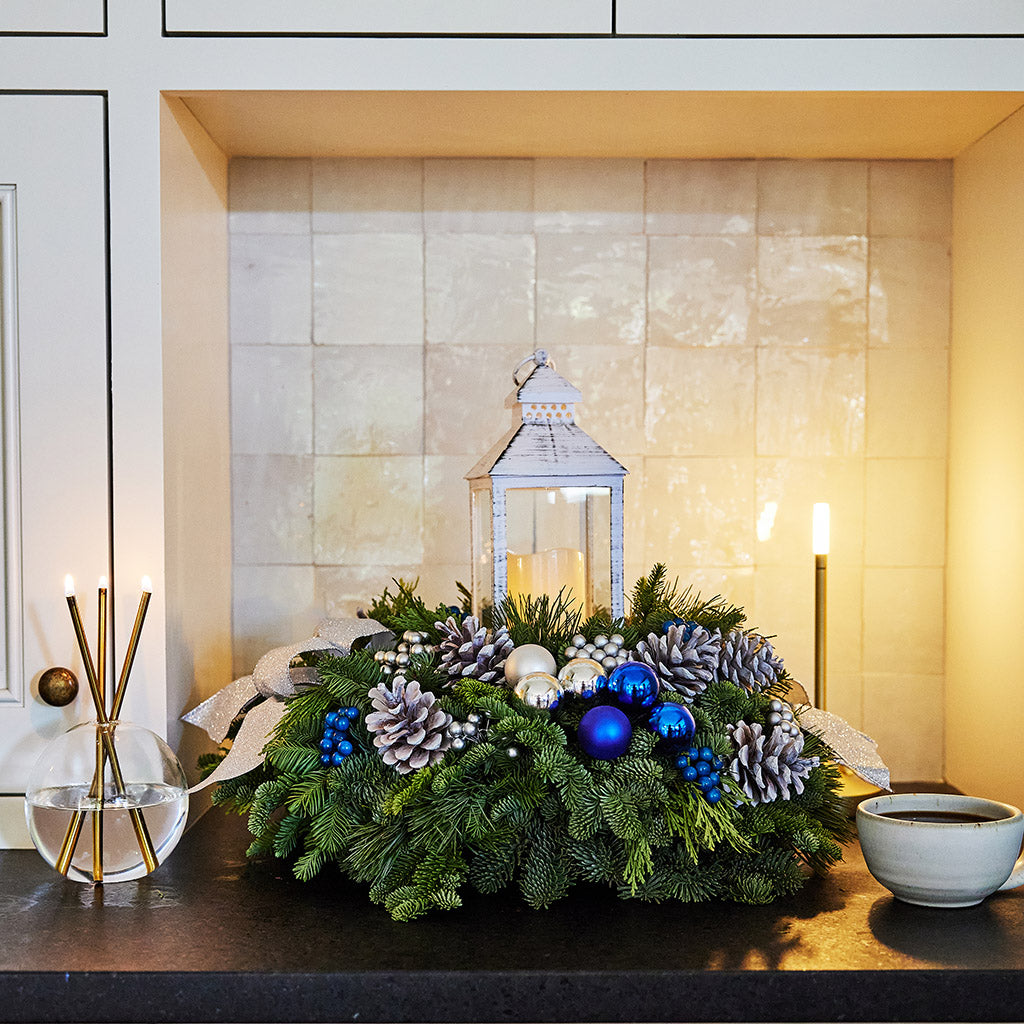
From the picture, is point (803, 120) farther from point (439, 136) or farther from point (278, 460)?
point (278, 460)

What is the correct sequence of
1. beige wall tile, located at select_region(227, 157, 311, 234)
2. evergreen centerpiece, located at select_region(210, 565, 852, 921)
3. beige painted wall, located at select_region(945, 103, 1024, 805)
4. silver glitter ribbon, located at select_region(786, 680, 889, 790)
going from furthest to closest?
beige wall tile, located at select_region(227, 157, 311, 234) → beige painted wall, located at select_region(945, 103, 1024, 805) → silver glitter ribbon, located at select_region(786, 680, 889, 790) → evergreen centerpiece, located at select_region(210, 565, 852, 921)

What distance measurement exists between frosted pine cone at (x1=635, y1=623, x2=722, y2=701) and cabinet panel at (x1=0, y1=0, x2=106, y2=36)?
74 centimetres

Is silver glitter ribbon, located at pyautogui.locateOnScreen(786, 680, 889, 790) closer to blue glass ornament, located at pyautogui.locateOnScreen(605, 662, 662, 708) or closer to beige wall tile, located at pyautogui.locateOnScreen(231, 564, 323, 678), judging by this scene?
blue glass ornament, located at pyautogui.locateOnScreen(605, 662, 662, 708)

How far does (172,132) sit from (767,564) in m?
0.82

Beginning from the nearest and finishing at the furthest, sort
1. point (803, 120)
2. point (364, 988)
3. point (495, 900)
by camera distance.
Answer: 1. point (364, 988)
2. point (495, 900)
3. point (803, 120)

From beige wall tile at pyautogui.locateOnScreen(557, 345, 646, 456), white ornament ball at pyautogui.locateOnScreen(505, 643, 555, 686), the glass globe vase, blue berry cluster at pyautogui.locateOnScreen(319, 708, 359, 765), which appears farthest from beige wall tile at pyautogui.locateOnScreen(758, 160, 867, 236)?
the glass globe vase

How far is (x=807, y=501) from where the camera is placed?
1.28 metres

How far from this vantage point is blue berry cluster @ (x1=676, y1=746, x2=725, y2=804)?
2.64 feet

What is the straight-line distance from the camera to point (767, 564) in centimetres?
128

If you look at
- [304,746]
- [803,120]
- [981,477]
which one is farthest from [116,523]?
[981,477]

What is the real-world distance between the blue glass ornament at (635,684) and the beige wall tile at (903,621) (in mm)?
543

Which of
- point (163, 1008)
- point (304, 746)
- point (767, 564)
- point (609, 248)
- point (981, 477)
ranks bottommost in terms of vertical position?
point (163, 1008)

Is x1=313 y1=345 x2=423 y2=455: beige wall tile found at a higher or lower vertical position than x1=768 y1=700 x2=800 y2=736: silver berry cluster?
higher

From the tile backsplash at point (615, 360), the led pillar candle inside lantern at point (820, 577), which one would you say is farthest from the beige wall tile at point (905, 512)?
the led pillar candle inside lantern at point (820, 577)
